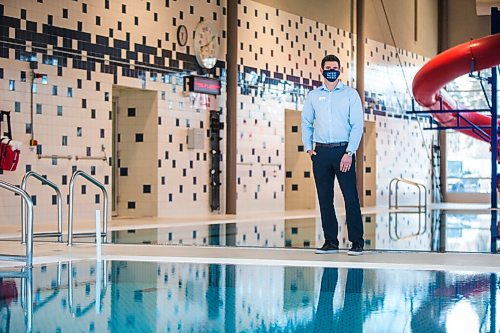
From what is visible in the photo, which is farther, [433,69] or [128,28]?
[433,69]

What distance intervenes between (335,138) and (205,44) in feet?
31.4

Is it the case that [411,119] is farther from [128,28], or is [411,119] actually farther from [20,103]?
[20,103]

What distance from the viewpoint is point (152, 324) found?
13.7ft

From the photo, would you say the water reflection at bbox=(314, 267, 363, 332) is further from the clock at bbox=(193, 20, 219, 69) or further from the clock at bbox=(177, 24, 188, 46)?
the clock at bbox=(193, 20, 219, 69)

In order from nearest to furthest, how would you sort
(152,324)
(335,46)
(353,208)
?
(152,324)
(353,208)
(335,46)

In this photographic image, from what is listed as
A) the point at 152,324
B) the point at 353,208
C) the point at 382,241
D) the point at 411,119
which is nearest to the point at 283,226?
the point at 382,241

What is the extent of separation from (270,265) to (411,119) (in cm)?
1982

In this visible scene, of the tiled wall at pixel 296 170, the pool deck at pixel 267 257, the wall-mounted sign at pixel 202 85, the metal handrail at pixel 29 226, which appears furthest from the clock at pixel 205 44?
the metal handrail at pixel 29 226

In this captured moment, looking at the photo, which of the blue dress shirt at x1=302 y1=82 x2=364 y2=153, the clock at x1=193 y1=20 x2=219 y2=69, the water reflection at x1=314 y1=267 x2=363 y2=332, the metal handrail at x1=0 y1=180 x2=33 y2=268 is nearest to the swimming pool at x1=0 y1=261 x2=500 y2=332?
the water reflection at x1=314 y1=267 x2=363 y2=332

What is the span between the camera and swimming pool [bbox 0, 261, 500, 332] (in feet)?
13.6

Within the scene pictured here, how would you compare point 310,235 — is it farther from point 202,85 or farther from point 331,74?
point 202,85

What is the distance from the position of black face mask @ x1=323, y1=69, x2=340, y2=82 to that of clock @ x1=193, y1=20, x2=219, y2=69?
9.24 m

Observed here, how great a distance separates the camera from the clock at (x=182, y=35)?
53.2 ft

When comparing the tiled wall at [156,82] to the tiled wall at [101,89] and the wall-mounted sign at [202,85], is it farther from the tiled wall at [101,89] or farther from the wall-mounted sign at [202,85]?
the wall-mounted sign at [202,85]
